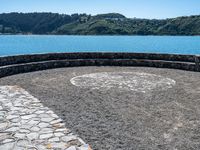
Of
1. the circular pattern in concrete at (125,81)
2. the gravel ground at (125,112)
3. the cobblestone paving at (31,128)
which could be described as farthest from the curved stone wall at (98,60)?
the cobblestone paving at (31,128)

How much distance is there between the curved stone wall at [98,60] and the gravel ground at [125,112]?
3.65 m

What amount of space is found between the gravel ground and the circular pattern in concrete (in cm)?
39

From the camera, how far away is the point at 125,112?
1087cm

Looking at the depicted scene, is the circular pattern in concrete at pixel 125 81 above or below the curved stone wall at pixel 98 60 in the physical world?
below

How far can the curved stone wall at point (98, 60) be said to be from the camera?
2083cm

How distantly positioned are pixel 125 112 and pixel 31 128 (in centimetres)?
362

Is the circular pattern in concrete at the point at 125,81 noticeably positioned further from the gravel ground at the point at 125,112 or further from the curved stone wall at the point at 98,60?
the curved stone wall at the point at 98,60

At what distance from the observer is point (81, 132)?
8789 millimetres

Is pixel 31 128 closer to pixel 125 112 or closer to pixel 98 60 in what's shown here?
pixel 125 112

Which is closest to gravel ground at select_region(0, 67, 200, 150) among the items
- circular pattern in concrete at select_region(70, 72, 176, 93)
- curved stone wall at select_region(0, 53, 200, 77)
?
circular pattern in concrete at select_region(70, 72, 176, 93)

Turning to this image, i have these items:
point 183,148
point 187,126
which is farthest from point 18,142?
point 187,126

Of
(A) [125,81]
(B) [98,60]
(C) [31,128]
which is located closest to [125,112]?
(C) [31,128]

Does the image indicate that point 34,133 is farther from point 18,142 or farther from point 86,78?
point 86,78

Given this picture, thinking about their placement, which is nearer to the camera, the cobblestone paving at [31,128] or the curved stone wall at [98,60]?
the cobblestone paving at [31,128]
